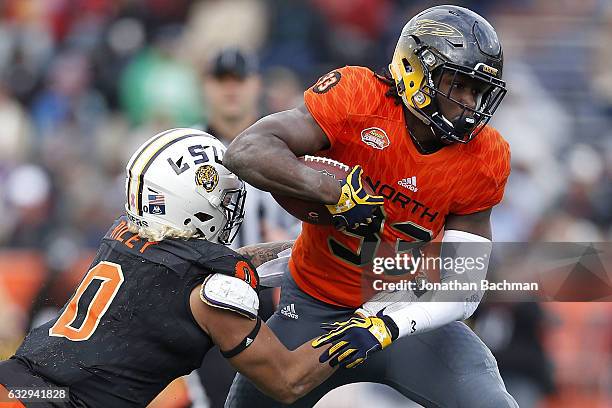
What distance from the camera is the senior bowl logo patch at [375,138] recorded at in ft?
12.8

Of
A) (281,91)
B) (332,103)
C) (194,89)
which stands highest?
(332,103)

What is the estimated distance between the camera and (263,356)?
360 centimetres

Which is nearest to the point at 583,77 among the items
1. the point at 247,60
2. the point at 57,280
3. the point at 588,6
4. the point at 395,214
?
the point at 588,6

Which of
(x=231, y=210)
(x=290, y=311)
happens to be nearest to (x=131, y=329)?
(x=231, y=210)

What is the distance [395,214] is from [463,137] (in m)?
0.39

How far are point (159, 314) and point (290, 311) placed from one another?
2.79ft

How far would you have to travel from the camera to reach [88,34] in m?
9.08

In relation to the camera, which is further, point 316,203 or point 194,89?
point 194,89

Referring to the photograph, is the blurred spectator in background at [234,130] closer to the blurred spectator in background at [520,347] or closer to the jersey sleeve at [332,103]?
the blurred spectator in background at [520,347]

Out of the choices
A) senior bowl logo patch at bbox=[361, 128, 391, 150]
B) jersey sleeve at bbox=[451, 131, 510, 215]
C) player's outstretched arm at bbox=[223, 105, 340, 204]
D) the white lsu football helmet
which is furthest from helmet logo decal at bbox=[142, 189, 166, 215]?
jersey sleeve at bbox=[451, 131, 510, 215]

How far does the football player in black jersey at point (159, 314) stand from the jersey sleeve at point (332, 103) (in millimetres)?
417

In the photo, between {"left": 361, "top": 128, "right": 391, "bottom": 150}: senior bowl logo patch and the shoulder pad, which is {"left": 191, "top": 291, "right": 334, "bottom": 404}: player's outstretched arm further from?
{"left": 361, "top": 128, "right": 391, "bottom": 150}: senior bowl logo patch

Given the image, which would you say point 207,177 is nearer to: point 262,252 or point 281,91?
point 262,252

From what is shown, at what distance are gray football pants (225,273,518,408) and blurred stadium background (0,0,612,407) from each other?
317 centimetres
